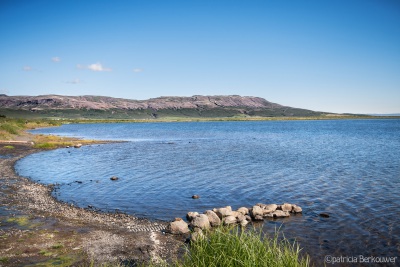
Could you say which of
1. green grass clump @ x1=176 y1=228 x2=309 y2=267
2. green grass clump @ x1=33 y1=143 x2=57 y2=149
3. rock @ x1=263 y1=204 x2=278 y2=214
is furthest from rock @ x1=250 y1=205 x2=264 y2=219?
green grass clump @ x1=33 y1=143 x2=57 y2=149

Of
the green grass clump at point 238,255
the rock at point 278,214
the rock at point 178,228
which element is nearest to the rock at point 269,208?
the rock at point 278,214

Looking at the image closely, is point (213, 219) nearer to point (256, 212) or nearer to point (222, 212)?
→ point (222, 212)

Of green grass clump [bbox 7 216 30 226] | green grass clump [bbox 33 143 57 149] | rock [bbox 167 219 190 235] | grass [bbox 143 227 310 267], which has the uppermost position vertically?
grass [bbox 143 227 310 267]

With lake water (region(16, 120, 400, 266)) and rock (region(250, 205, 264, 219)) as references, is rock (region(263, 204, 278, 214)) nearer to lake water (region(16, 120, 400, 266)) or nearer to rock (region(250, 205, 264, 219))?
rock (region(250, 205, 264, 219))

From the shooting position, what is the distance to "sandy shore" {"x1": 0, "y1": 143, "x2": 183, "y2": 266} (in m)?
14.3

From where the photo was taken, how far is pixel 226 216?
19.5 m

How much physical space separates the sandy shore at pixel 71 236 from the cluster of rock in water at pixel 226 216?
101 cm

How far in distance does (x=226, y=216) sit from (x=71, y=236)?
31.6 feet

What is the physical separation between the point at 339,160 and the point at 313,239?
34421 millimetres

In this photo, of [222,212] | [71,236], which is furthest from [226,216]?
[71,236]

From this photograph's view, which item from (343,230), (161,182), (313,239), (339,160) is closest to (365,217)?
(343,230)

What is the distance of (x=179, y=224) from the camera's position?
18.0 metres

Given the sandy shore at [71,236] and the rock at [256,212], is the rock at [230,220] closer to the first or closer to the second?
the rock at [256,212]

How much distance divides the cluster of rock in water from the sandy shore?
1014 mm
